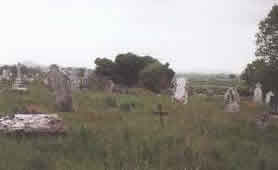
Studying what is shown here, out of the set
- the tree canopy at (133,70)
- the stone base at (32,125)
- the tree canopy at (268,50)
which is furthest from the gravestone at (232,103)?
the tree canopy at (133,70)

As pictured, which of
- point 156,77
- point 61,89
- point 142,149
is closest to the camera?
point 142,149

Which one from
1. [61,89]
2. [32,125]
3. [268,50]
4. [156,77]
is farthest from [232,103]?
[156,77]

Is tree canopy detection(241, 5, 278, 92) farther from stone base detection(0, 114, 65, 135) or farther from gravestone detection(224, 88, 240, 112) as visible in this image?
stone base detection(0, 114, 65, 135)

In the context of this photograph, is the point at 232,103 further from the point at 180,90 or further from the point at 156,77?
the point at 156,77

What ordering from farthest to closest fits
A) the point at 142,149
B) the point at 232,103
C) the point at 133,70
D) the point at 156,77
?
the point at 133,70, the point at 156,77, the point at 232,103, the point at 142,149

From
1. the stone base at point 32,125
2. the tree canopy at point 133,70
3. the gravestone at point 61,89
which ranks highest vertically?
the tree canopy at point 133,70

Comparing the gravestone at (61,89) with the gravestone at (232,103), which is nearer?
the gravestone at (61,89)

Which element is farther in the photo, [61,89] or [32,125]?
[61,89]

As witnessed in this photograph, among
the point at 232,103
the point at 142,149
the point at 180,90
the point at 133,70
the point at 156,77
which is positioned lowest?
the point at 142,149

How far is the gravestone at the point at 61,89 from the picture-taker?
983 centimetres

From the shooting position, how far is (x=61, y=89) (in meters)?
10.5

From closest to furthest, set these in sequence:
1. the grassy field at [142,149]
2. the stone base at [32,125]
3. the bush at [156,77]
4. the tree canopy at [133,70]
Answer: the grassy field at [142,149] < the stone base at [32,125] < the bush at [156,77] < the tree canopy at [133,70]

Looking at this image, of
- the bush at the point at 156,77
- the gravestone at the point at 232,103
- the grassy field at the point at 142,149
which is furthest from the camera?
the bush at the point at 156,77

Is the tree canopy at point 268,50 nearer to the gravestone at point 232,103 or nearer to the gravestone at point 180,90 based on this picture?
the gravestone at point 232,103
